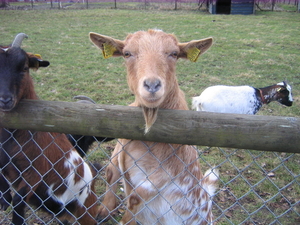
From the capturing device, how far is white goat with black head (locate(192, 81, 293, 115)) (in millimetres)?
5402

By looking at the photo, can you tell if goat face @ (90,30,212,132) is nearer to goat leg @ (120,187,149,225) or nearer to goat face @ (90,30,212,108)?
goat face @ (90,30,212,108)

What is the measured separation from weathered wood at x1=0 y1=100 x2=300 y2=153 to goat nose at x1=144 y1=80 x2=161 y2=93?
0.30 m

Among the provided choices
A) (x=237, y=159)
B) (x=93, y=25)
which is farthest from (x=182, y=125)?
(x=93, y=25)

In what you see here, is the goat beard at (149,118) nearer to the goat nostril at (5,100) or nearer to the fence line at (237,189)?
the fence line at (237,189)

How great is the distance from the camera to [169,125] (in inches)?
65.1

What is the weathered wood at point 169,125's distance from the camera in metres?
1.56

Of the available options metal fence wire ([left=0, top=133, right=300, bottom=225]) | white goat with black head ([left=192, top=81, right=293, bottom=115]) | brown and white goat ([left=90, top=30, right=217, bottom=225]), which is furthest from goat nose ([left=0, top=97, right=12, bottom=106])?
white goat with black head ([left=192, top=81, right=293, bottom=115])

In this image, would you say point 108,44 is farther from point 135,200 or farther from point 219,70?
point 219,70

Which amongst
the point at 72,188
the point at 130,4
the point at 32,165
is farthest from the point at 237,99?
the point at 130,4

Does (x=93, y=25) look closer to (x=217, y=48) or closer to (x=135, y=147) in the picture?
(x=217, y=48)

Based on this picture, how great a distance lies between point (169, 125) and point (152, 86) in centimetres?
42

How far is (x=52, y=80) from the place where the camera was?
7066 mm

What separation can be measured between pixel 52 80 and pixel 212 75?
4.34m

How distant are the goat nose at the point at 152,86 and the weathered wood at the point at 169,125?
0.30 m
